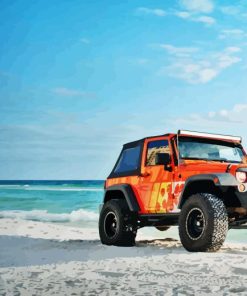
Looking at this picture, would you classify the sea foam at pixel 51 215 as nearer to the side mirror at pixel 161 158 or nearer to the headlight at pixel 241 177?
the side mirror at pixel 161 158

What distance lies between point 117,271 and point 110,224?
3973 millimetres

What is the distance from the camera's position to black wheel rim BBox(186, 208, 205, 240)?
28.1ft

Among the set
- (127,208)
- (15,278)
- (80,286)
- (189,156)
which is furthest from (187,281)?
(127,208)

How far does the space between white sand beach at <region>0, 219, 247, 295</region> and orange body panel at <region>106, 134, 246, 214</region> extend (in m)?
0.74

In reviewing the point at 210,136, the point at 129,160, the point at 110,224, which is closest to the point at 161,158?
the point at 210,136

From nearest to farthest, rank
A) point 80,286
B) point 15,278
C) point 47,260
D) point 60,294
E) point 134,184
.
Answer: point 60,294 < point 80,286 < point 15,278 < point 47,260 < point 134,184

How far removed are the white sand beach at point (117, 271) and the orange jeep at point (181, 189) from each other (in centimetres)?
42

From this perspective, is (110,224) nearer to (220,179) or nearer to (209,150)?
(209,150)

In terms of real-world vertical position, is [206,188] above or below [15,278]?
above

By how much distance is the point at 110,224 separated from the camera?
1075 cm

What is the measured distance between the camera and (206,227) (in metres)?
8.23

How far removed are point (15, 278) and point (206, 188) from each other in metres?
3.75

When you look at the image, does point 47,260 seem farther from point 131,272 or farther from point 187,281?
point 187,281

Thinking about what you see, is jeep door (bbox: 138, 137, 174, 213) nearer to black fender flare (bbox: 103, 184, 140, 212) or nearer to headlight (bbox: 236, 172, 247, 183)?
black fender flare (bbox: 103, 184, 140, 212)
